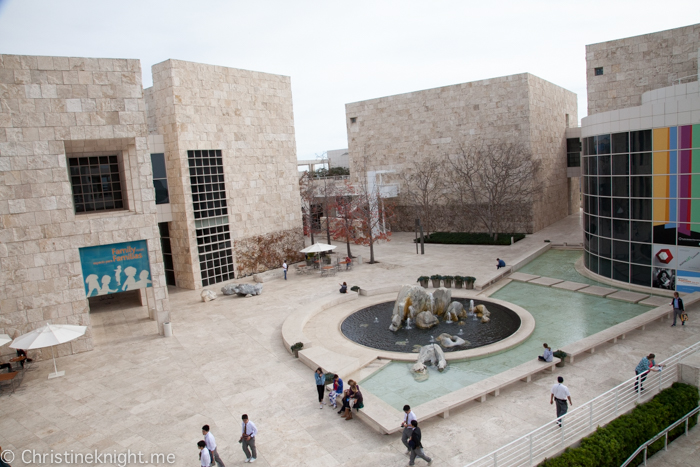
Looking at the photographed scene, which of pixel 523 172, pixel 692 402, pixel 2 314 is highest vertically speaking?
pixel 523 172

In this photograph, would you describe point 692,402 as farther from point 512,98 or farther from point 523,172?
point 512,98

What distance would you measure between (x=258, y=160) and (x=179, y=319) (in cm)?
→ 1305

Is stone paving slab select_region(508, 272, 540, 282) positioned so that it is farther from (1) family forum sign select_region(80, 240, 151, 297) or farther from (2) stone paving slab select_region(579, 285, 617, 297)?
(1) family forum sign select_region(80, 240, 151, 297)

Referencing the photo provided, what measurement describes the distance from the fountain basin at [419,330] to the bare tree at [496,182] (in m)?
17.0

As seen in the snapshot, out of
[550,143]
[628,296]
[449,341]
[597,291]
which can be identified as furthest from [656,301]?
[550,143]

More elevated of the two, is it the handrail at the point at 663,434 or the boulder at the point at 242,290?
the boulder at the point at 242,290

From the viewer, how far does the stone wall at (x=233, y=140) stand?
2780cm

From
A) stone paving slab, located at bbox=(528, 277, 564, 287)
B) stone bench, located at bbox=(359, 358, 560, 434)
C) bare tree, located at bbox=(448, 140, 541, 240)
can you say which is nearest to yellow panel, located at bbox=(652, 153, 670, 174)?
stone paving slab, located at bbox=(528, 277, 564, 287)

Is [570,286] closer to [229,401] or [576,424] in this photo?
[576,424]

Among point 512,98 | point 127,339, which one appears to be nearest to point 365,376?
point 127,339

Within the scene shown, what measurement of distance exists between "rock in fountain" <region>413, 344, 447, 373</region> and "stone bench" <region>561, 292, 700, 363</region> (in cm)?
421

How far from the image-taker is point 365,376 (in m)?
15.6

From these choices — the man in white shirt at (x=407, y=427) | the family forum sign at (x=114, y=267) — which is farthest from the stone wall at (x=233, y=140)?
the man in white shirt at (x=407, y=427)

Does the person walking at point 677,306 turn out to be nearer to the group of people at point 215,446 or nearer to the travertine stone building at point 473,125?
the group of people at point 215,446
